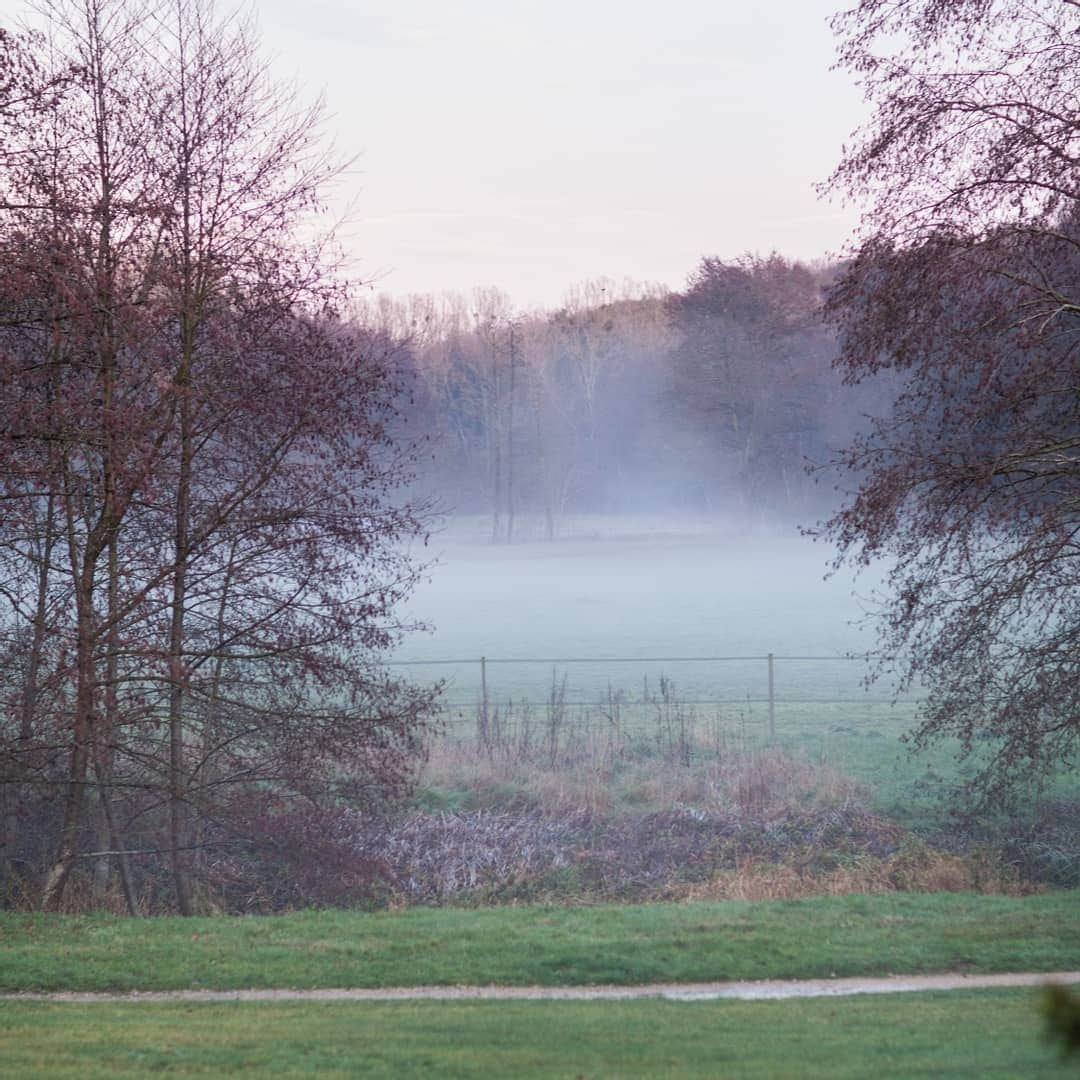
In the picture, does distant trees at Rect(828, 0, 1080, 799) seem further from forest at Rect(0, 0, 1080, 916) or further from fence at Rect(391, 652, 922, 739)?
Answer: fence at Rect(391, 652, 922, 739)

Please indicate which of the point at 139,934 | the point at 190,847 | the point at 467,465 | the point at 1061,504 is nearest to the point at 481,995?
the point at 139,934

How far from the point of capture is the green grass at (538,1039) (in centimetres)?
680

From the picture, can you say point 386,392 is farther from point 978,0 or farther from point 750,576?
point 750,576

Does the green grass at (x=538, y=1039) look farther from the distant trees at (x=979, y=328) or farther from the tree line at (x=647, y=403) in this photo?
the tree line at (x=647, y=403)

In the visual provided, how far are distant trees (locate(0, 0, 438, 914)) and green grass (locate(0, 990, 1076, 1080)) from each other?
567cm

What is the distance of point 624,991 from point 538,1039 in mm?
2548

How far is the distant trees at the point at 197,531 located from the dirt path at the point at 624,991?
4.44 meters

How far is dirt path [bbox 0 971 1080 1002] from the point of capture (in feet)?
31.6

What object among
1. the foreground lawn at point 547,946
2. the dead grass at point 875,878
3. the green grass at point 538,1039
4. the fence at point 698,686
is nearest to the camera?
the green grass at point 538,1039

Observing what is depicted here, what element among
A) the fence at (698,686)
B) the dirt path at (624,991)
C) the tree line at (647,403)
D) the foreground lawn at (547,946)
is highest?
the tree line at (647,403)

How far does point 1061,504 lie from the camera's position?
13266mm

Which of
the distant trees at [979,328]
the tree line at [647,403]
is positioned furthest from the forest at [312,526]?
the tree line at [647,403]

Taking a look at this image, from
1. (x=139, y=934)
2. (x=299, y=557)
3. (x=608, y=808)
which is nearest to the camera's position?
(x=139, y=934)

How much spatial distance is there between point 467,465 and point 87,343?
229 ft
